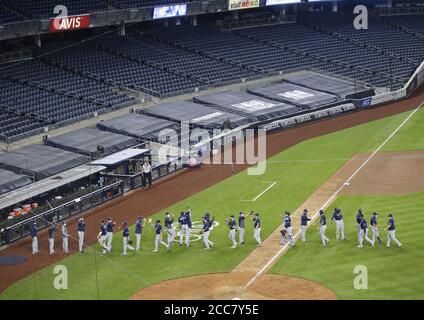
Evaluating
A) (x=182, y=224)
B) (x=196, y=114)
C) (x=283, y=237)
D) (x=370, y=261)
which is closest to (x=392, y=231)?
(x=370, y=261)

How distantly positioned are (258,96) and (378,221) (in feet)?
88.3

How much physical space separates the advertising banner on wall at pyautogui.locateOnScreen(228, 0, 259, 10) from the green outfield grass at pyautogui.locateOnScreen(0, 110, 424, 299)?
17.0 metres

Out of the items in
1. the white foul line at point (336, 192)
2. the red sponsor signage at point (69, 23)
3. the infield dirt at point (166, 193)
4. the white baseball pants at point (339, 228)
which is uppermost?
the red sponsor signage at point (69, 23)

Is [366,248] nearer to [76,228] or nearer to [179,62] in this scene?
[76,228]

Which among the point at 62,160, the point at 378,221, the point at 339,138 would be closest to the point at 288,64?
the point at 339,138

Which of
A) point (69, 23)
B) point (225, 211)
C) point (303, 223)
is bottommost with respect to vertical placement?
point (225, 211)

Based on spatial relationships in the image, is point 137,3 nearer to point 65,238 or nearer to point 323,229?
point 65,238

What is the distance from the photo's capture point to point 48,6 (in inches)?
2264

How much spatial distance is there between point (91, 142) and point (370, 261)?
68.9ft

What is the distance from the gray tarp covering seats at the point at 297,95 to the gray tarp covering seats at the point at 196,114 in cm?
607

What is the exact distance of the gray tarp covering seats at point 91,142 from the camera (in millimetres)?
47000

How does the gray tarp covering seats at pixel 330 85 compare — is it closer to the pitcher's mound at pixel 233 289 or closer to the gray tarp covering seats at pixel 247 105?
the gray tarp covering seats at pixel 247 105

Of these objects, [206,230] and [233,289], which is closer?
[233,289]

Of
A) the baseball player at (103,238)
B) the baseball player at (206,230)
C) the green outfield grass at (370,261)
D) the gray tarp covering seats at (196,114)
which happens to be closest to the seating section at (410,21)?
the gray tarp covering seats at (196,114)
